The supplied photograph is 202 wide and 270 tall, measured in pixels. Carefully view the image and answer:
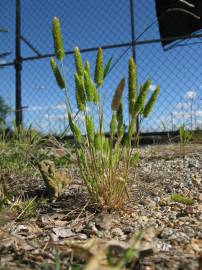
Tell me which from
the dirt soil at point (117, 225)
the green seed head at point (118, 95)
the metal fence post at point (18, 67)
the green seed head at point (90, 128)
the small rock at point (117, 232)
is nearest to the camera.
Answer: the dirt soil at point (117, 225)

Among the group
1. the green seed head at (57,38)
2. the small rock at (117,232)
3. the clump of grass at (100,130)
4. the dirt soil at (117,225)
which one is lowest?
the small rock at (117,232)

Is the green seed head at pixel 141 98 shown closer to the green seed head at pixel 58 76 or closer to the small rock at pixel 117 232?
the green seed head at pixel 58 76

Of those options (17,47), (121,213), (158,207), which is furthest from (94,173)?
(17,47)

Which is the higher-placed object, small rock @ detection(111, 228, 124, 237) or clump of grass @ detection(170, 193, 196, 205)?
clump of grass @ detection(170, 193, 196, 205)

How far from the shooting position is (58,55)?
1449mm

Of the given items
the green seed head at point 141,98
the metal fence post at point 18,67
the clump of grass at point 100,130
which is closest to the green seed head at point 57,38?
the clump of grass at point 100,130

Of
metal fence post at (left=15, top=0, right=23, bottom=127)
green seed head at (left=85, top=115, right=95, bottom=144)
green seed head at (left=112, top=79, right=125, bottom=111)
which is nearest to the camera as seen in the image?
green seed head at (left=112, top=79, right=125, bottom=111)

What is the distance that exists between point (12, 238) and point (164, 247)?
386mm

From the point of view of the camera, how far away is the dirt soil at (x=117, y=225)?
3.01 ft

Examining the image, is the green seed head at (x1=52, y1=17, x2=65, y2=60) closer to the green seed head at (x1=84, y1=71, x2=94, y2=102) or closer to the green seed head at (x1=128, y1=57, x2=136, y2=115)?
the green seed head at (x1=84, y1=71, x2=94, y2=102)

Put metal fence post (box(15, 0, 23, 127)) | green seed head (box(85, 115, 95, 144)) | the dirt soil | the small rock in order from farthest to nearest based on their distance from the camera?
metal fence post (box(15, 0, 23, 127)) → green seed head (box(85, 115, 95, 144)) → the small rock → the dirt soil

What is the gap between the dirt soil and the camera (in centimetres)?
92

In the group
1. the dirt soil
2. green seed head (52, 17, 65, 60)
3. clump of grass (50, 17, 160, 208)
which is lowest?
the dirt soil

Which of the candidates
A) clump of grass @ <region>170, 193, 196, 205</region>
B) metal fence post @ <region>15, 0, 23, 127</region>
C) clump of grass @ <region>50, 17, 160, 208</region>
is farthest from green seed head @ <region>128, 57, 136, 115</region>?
metal fence post @ <region>15, 0, 23, 127</region>
